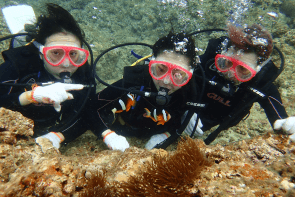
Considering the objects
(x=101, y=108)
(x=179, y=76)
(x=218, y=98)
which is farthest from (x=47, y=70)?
(x=218, y=98)

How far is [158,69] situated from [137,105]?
34.0 inches

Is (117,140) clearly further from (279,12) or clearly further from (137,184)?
(279,12)

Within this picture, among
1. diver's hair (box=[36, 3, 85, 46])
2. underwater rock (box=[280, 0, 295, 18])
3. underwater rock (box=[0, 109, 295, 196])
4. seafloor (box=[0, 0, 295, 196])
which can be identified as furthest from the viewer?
underwater rock (box=[280, 0, 295, 18])

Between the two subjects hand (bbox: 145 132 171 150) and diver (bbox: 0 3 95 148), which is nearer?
diver (bbox: 0 3 95 148)

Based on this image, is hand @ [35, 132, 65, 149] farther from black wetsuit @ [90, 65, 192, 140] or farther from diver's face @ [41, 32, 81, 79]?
diver's face @ [41, 32, 81, 79]

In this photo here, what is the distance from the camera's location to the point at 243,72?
275 centimetres

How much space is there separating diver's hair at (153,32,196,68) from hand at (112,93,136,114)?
0.91 m

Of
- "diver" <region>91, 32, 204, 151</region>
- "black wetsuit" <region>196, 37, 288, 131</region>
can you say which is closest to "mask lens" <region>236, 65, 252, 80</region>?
"black wetsuit" <region>196, 37, 288, 131</region>

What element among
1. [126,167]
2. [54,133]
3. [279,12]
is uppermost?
[279,12]

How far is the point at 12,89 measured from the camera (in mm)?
2633

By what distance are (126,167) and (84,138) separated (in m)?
1.97

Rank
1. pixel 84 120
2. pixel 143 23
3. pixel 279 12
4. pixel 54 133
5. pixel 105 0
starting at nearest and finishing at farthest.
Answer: pixel 54 133 < pixel 84 120 < pixel 279 12 < pixel 143 23 < pixel 105 0

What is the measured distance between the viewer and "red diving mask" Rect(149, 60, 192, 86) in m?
2.43

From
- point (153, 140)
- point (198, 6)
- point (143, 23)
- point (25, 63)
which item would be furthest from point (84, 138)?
point (198, 6)
